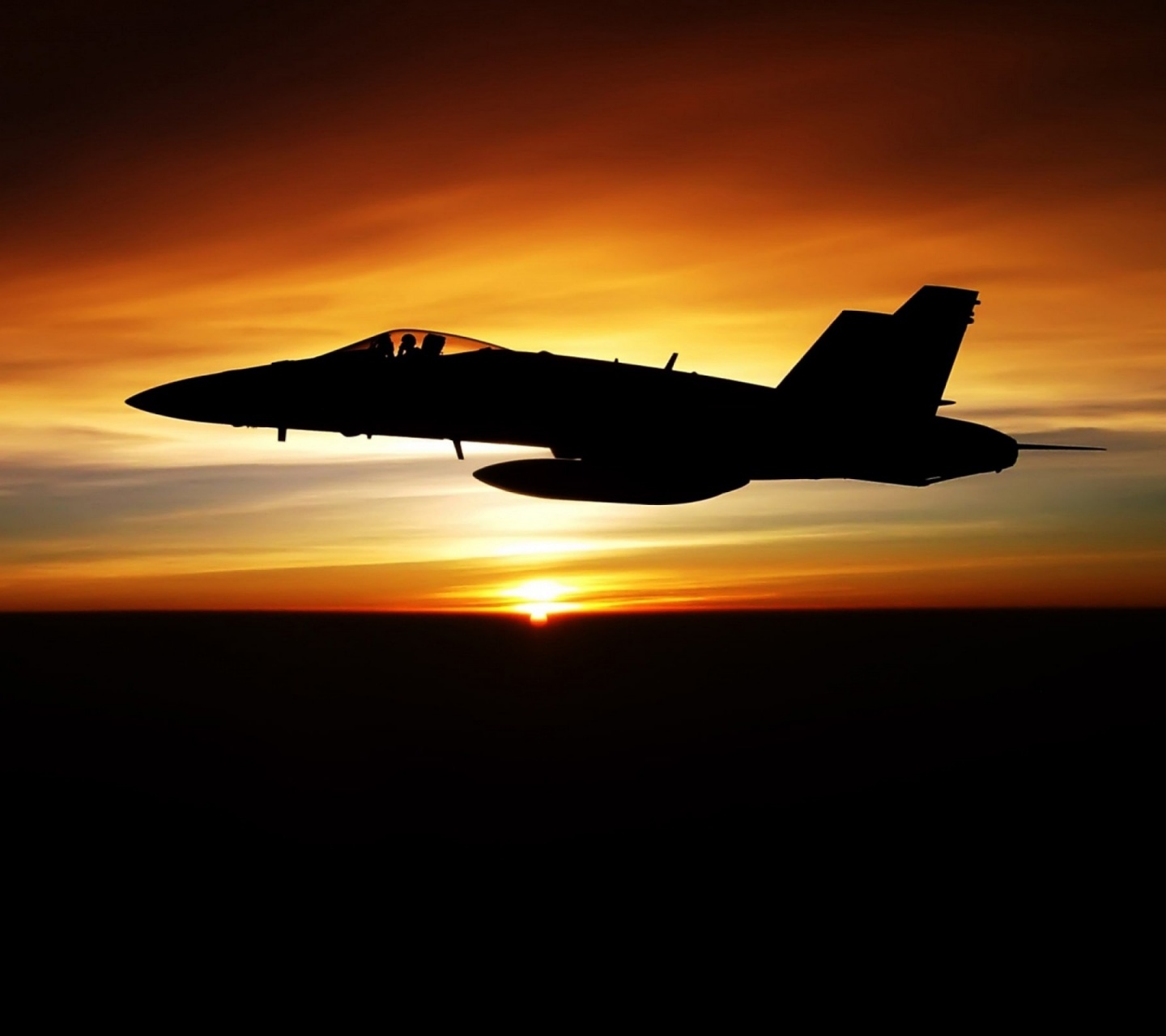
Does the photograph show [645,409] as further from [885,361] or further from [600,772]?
[600,772]

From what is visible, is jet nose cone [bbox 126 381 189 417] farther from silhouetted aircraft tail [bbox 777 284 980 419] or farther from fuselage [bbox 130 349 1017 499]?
silhouetted aircraft tail [bbox 777 284 980 419]

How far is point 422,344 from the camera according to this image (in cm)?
3397

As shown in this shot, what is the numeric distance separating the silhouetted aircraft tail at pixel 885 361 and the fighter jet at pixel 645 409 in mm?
46

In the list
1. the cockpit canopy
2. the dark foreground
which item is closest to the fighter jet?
the cockpit canopy

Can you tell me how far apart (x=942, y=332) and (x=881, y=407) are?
3.15m

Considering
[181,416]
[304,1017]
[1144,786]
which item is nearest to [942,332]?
[181,416]

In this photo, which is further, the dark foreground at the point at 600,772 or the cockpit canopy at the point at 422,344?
the dark foreground at the point at 600,772

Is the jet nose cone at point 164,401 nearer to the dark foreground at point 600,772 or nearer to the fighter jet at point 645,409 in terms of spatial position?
the fighter jet at point 645,409

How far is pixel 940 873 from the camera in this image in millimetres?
49000

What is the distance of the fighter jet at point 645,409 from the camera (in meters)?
33.8

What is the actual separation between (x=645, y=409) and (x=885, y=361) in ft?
24.9

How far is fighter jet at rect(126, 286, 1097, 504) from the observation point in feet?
111

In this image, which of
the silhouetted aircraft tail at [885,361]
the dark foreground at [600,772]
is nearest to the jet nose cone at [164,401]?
the silhouetted aircraft tail at [885,361]

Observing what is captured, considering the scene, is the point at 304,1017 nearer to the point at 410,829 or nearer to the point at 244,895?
the point at 244,895
